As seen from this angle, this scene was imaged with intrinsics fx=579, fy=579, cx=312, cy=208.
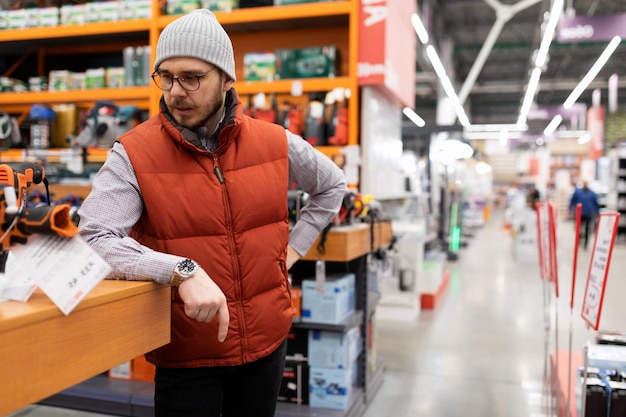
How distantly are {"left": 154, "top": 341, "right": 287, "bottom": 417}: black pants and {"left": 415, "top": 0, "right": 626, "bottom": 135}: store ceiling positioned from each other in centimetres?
998

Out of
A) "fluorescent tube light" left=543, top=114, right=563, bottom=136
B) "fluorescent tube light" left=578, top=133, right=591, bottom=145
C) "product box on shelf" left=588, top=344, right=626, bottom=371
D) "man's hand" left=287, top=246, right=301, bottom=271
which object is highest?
"fluorescent tube light" left=543, top=114, right=563, bottom=136

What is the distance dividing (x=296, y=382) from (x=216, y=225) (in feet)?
6.59

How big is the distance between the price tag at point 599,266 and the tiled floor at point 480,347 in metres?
0.32

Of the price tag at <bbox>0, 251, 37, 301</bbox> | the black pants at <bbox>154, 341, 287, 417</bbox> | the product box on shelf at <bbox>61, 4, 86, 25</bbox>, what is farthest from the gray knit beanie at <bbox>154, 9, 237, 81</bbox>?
the product box on shelf at <bbox>61, 4, 86, 25</bbox>

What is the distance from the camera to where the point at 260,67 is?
4.52 m

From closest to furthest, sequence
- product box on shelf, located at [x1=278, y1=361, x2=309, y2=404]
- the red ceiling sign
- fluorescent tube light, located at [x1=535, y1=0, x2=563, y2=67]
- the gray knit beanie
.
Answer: the gray knit beanie < product box on shelf, located at [x1=278, y1=361, x2=309, y2=404] < the red ceiling sign < fluorescent tube light, located at [x1=535, y1=0, x2=563, y2=67]

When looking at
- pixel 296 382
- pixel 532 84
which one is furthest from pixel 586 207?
pixel 296 382

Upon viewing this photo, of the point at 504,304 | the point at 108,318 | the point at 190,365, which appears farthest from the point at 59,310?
the point at 504,304

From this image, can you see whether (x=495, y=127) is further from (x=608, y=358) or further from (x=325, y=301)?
(x=608, y=358)

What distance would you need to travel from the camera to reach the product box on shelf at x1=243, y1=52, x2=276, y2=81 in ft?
14.7

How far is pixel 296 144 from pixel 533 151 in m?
35.6

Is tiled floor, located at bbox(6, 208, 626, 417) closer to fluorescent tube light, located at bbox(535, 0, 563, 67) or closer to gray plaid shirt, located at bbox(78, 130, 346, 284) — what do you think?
gray plaid shirt, located at bbox(78, 130, 346, 284)

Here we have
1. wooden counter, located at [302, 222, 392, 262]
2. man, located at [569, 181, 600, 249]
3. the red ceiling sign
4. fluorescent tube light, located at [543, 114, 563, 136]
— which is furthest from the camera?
fluorescent tube light, located at [543, 114, 563, 136]

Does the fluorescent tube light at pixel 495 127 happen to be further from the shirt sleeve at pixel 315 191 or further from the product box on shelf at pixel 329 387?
the shirt sleeve at pixel 315 191
